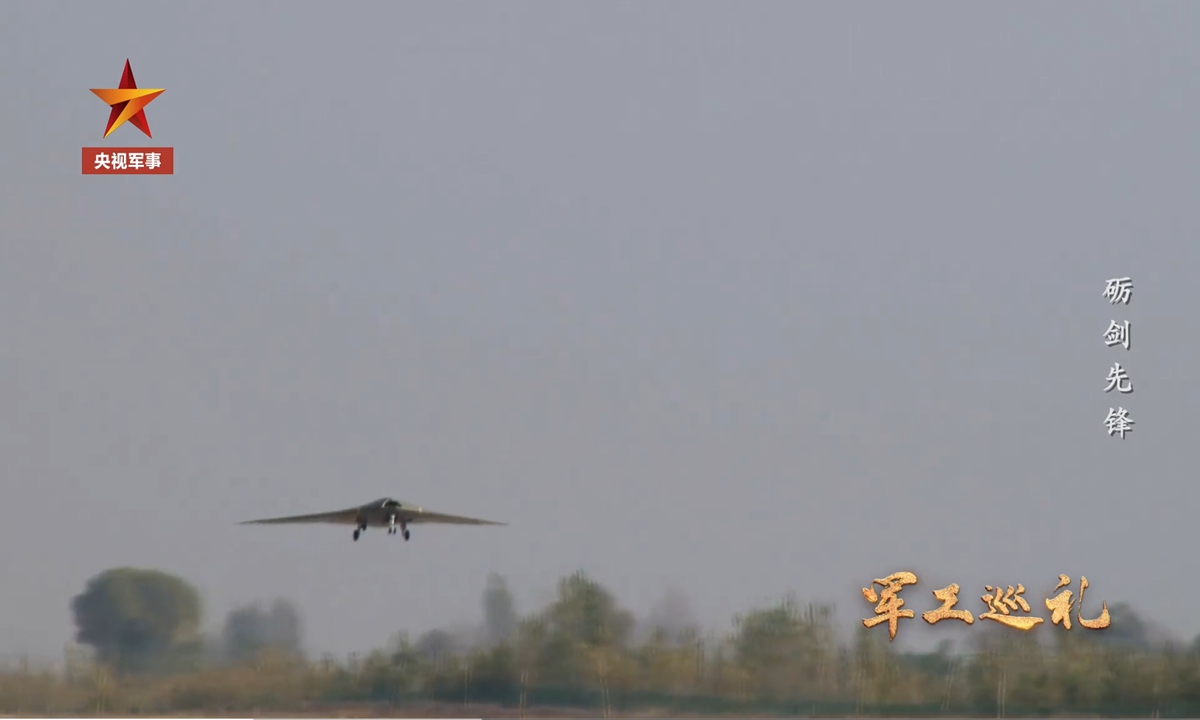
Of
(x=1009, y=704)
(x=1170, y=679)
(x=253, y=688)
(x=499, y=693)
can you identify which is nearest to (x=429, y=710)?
(x=499, y=693)

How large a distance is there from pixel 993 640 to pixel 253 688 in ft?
105

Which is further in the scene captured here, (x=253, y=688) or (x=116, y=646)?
(x=116, y=646)

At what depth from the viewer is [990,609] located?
80000 millimetres

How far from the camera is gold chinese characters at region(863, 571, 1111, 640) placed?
3108 inches

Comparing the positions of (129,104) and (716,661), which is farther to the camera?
(129,104)

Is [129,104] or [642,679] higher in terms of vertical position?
[129,104]

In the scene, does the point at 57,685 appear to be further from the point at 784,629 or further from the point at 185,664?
the point at 784,629

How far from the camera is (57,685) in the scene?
3098 inches

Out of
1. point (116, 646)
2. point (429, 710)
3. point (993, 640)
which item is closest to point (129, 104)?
point (116, 646)

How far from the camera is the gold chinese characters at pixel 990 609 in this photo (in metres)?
78.9

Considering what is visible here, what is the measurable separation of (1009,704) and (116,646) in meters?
40.3

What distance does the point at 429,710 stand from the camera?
75062mm

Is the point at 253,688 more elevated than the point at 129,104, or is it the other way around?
the point at 129,104

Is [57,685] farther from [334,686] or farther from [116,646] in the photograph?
[334,686]
